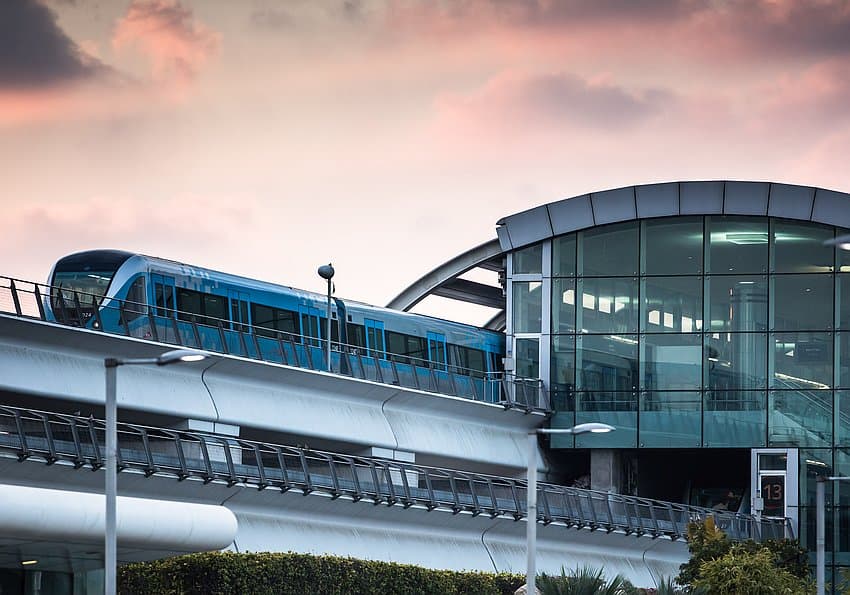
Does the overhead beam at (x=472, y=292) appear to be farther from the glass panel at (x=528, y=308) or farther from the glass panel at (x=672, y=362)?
the glass panel at (x=672, y=362)

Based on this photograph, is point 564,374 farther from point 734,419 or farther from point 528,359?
point 734,419

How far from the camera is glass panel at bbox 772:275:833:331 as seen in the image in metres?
74.8

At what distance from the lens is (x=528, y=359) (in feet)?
258

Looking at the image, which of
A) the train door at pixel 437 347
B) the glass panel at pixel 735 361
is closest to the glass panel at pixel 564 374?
the train door at pixel 437 347

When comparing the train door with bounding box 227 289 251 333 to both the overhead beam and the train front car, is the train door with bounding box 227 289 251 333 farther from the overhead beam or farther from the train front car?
the overhead beam

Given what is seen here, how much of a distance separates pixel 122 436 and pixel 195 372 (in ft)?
35.4

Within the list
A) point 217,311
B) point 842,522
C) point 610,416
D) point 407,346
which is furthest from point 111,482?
point 842,522

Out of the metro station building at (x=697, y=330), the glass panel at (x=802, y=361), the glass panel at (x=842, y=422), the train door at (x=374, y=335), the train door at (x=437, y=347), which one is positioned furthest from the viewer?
the train door at (x=437, y=347)

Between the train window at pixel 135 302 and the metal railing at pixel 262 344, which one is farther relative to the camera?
the train window at pixel 135 302

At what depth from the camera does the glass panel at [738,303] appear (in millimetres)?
75312

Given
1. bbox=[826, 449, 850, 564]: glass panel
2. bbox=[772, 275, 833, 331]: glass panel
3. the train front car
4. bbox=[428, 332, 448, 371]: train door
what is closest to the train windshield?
the train front car

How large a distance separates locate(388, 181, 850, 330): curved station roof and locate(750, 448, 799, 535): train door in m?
9.82

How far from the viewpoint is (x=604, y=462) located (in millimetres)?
77000

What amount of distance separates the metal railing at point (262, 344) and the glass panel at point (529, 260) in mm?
4714
